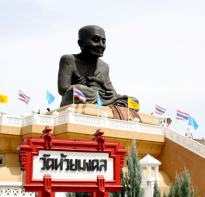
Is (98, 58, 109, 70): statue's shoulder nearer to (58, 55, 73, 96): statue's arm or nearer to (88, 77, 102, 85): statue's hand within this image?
(88, 77, 102, 85): statue's hand

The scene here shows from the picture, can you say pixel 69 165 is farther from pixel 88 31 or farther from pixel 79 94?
pixel 88 31

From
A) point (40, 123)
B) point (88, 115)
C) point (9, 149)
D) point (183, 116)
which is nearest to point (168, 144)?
point (183, 116)

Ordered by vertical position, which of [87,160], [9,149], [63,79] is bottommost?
[87,160]

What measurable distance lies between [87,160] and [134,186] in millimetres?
3072

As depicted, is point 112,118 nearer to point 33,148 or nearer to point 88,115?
point 88,115

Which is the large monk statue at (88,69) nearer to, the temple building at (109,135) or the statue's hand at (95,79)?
the statue's hand at (95,79)

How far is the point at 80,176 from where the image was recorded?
7.66 meters

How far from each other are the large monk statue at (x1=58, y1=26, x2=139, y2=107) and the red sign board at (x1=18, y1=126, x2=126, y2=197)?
45.7 ft

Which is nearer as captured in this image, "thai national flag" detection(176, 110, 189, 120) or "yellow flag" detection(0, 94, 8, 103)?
"yellow flag" detection(0, 94, 8, 103)

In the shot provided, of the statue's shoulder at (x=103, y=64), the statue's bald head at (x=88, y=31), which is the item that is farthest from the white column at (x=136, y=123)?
the statue's bald head at (x=88, y=31)

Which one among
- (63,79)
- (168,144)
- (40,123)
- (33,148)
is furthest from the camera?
(63,79)

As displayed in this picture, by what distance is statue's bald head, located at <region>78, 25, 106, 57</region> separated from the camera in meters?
22.6

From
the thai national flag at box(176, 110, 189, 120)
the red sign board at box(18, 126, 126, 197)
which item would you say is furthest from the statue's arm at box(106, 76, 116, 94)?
the red sign board at box(18, 126, 126, 197)

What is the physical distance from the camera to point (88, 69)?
23094mm
